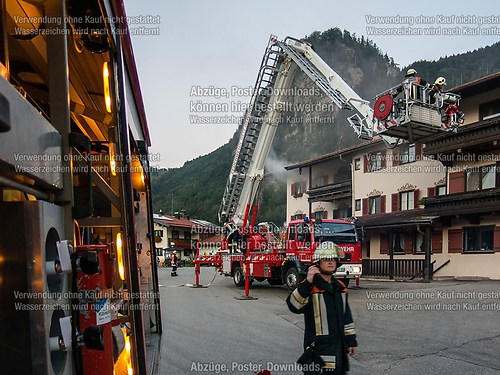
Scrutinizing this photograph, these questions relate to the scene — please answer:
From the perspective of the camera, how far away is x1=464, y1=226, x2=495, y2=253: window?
19.4 meters

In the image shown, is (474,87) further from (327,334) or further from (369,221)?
(327,334)

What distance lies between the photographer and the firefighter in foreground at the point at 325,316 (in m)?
3.50

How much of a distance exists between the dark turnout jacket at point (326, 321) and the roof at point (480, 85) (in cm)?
1842

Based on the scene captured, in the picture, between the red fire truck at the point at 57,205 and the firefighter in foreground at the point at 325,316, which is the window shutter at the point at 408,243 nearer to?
the firefighter in foreground at the point at 325,316

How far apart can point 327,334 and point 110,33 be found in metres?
2.71

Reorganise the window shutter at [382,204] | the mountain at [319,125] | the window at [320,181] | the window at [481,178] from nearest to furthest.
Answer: the window at [481,178]
the window shutter at [382,204]
the window at [320,181]
the mountain at [319,125]

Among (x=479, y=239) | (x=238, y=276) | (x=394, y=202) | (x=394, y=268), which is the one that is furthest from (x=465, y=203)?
(x=238, y=276)

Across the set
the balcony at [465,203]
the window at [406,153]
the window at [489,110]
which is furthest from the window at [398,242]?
the window at [489,110]

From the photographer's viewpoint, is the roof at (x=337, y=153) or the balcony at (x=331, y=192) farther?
the balcony at (x=331, y=192)

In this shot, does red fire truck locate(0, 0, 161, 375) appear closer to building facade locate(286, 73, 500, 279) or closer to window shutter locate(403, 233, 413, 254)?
building facade locate(286, 73, 500, 279)

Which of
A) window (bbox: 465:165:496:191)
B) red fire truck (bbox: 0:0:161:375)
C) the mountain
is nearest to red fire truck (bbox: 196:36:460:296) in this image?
window (bbox: 465:165:496:191)

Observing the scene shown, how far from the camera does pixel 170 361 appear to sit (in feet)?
19.7

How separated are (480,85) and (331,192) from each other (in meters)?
13.1

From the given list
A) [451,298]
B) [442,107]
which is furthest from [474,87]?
[451,298]
